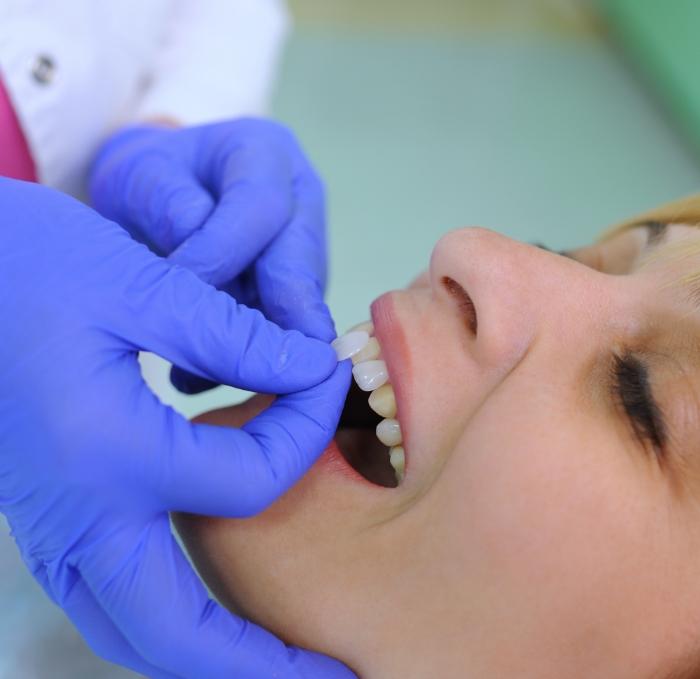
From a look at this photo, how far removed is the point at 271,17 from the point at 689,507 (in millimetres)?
1371

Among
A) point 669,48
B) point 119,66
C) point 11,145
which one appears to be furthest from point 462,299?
point 669,48

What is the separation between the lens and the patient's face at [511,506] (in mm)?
720

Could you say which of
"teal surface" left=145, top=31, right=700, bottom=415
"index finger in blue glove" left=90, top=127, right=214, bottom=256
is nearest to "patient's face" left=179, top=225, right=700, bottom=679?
"index finger in blue glove" left=90, top=127, right=214, bottom=256

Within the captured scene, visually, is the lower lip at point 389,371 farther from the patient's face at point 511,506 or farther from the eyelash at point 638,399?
the eyelash at point 638,399

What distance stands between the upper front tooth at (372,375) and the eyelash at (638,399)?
24cm

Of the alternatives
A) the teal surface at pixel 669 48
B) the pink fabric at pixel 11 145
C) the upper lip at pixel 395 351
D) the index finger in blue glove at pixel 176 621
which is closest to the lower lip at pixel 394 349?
the upper lip at pixel 395 351

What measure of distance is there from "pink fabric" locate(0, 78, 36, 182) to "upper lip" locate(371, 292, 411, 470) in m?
0.58

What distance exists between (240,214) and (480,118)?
1772 millimetres

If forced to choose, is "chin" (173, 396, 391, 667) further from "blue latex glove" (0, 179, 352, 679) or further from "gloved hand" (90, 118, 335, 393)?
"gloved hand" (90, 118, 335, 393)

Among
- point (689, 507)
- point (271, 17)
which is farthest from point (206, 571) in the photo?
point (271, 17)

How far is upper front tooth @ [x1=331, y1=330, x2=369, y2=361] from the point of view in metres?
0.91

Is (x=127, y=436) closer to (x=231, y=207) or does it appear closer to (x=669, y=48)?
(x=231, y=207)

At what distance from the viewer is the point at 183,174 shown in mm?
1146

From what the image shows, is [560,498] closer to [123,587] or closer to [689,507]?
[689,507]
